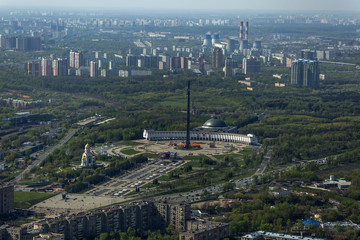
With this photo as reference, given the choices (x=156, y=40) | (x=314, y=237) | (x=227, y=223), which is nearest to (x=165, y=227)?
(x=227, y=223)

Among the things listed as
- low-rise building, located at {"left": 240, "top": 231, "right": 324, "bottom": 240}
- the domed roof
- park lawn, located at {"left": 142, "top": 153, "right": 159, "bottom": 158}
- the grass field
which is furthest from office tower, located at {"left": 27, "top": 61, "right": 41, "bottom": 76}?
low-rise building, located at {"left": 240, "top": 231, "right": 324, "bottom": 240}

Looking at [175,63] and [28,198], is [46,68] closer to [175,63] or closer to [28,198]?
[175,63]

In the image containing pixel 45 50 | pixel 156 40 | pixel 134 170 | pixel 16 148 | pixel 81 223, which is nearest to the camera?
pixel 81 223

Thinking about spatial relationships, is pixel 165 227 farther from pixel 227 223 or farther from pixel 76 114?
pixel 76 114

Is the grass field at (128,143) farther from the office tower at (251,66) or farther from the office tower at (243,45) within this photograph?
the office tower at (243,45)

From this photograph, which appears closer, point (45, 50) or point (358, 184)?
point (358, 184)

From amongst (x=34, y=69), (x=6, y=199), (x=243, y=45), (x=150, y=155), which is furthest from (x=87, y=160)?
(x=243, y=45)

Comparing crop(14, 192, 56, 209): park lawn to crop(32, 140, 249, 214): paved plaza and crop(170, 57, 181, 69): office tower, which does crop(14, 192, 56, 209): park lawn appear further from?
crop(170, 57, 181, 69): office tower
